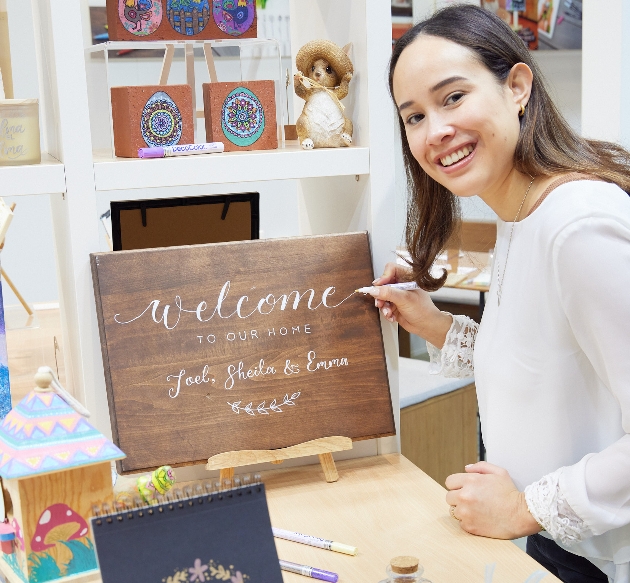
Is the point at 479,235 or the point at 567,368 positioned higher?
the point at 567,368

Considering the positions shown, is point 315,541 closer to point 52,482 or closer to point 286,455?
point 286,455

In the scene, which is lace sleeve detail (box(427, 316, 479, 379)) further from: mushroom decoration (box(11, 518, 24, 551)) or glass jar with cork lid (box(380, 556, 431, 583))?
mushroom decoration (box(11, 518, 24, 551))

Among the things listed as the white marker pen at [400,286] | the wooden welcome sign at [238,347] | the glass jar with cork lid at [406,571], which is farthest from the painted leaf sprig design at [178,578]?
the white marker pen at [400,286]

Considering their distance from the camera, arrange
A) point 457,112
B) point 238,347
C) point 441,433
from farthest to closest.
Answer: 1. point 441,433
2. point 238,347
3. point 457,112

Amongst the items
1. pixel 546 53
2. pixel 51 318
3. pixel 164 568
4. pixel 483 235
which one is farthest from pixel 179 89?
pixel 546 53

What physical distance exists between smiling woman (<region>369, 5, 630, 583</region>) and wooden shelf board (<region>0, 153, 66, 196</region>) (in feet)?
1.80

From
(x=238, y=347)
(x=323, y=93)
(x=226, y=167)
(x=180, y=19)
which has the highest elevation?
(x=180, y=19)

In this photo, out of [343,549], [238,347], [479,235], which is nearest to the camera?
[343,549]

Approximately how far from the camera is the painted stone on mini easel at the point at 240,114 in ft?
4.71

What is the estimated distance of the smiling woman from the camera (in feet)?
3.73

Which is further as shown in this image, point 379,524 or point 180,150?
point 180,150

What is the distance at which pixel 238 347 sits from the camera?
4.39 feet

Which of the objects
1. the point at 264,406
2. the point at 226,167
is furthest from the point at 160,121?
the point at 264,406

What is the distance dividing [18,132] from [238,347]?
0.48m
